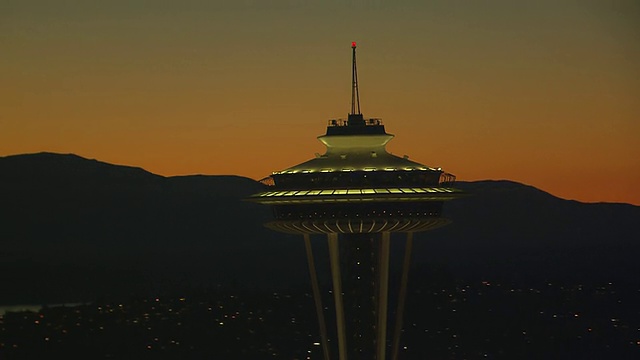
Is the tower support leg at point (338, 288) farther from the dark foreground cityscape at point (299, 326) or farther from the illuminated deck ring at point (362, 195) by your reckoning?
the dark foreground cityscape at point (299, 326)

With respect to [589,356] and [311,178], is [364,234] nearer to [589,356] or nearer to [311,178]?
[311,178]

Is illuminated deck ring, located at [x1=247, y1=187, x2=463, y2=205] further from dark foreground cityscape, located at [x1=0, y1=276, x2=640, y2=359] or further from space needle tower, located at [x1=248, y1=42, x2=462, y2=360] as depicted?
dark foreground cityscape, located at [x1=0, y1=276, x2=640, y2=359]

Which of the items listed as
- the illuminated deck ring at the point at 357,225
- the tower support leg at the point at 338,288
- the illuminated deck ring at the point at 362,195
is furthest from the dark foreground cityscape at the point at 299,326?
the illuminated deck ring at the point at 362,195

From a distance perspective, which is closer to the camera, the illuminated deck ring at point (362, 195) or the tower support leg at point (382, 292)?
the illuminated deck ring at point (362, 195)

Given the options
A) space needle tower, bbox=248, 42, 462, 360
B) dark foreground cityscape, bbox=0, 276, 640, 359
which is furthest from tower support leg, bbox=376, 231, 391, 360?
dark foreground cityscape, bbox=0, 276, 640, 359

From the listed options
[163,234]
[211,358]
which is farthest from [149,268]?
[211,358]

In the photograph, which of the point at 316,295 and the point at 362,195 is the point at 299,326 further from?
the point at 362,195

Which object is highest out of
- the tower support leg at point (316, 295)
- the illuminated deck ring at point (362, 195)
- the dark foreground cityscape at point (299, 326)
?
the illuminated deck ring at point (362, 195)
